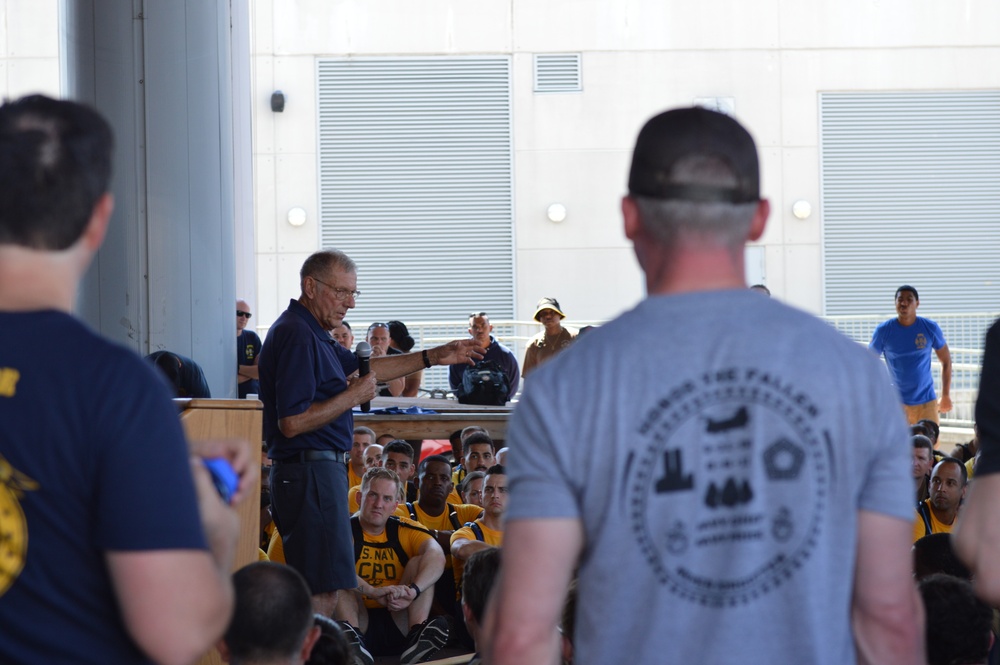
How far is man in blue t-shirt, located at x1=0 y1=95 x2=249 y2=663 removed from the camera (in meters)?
1.62

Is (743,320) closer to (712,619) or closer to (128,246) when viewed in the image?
(712,619)

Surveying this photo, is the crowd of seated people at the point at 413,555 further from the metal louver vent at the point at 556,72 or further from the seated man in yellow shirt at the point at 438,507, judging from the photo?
the metal louver vent at the point at 556,72

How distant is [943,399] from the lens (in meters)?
12.4

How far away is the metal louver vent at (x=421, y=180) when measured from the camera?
19.0 meters

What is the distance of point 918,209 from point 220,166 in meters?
14.8

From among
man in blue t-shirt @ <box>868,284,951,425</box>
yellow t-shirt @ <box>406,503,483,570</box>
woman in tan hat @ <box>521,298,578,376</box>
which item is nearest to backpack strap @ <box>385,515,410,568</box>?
yellow t-shirt @ <box>406,503,483,570</box>

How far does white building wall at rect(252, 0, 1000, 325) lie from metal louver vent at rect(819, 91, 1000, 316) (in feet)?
1.45

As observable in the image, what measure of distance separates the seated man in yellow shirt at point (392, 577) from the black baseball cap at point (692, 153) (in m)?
4.98

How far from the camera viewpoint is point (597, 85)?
18781mm

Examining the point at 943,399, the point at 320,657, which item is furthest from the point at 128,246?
the point at 943,399

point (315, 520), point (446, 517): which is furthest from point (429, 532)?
point (315, 520)

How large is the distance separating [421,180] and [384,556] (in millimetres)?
12436

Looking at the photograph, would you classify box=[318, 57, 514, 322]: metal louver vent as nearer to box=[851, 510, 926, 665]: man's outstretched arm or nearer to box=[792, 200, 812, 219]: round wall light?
box=[792, 200, 812, 219]: round wall light

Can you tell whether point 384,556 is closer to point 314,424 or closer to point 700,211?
point 314,424
